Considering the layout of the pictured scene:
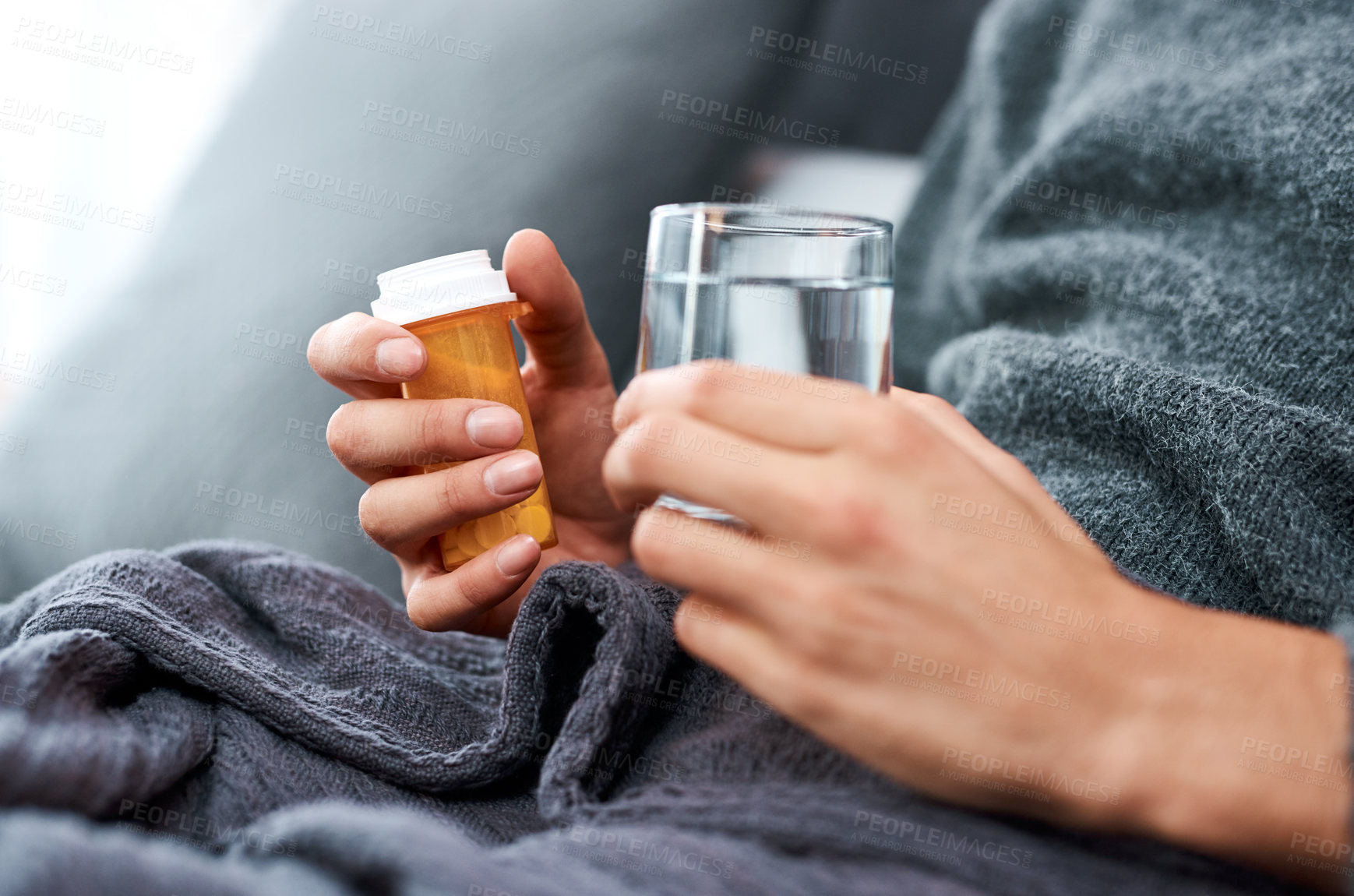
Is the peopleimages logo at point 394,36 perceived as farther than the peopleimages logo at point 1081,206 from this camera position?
Yes

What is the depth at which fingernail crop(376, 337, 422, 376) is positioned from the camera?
45 cm

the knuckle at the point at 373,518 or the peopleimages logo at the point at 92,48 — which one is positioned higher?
the peopleimages logo at the point at 92,48

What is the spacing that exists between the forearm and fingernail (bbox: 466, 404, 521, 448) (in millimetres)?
311

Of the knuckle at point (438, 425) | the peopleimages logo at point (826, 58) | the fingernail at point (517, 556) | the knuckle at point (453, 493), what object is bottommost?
the fingernail at point (517, 556)

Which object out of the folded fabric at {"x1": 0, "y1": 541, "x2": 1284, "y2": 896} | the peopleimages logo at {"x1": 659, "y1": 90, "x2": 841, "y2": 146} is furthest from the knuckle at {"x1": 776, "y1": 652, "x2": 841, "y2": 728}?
the peopleimages logo at {"x1": 659, "y1": 90, "x2": 841, "y2": 146}

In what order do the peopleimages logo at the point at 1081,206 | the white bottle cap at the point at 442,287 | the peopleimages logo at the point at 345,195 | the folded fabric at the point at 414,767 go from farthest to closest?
the peopleimages logo at the point at 345,195
the peopleimages logo at the point at 1081,206
the white bottle cap at the point at 442,287
the folded fabric at the point at 414,767

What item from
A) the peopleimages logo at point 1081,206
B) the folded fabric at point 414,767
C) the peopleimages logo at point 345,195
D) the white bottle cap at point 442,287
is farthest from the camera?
the peopleimages logo at point 345,195

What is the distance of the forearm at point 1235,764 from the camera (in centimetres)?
31

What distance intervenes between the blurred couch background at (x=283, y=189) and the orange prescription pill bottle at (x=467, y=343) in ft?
1.05

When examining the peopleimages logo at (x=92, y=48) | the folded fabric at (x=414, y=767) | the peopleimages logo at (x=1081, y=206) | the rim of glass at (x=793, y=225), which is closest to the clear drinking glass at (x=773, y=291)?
the rim of glass at (x=793, y=225)

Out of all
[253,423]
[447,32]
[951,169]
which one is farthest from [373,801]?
[951,169]

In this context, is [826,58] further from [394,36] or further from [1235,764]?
[1235,764]

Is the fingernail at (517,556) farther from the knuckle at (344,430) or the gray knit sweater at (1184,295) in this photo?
the gray knit sweater at (1184,295)

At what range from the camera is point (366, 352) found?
46 cm
